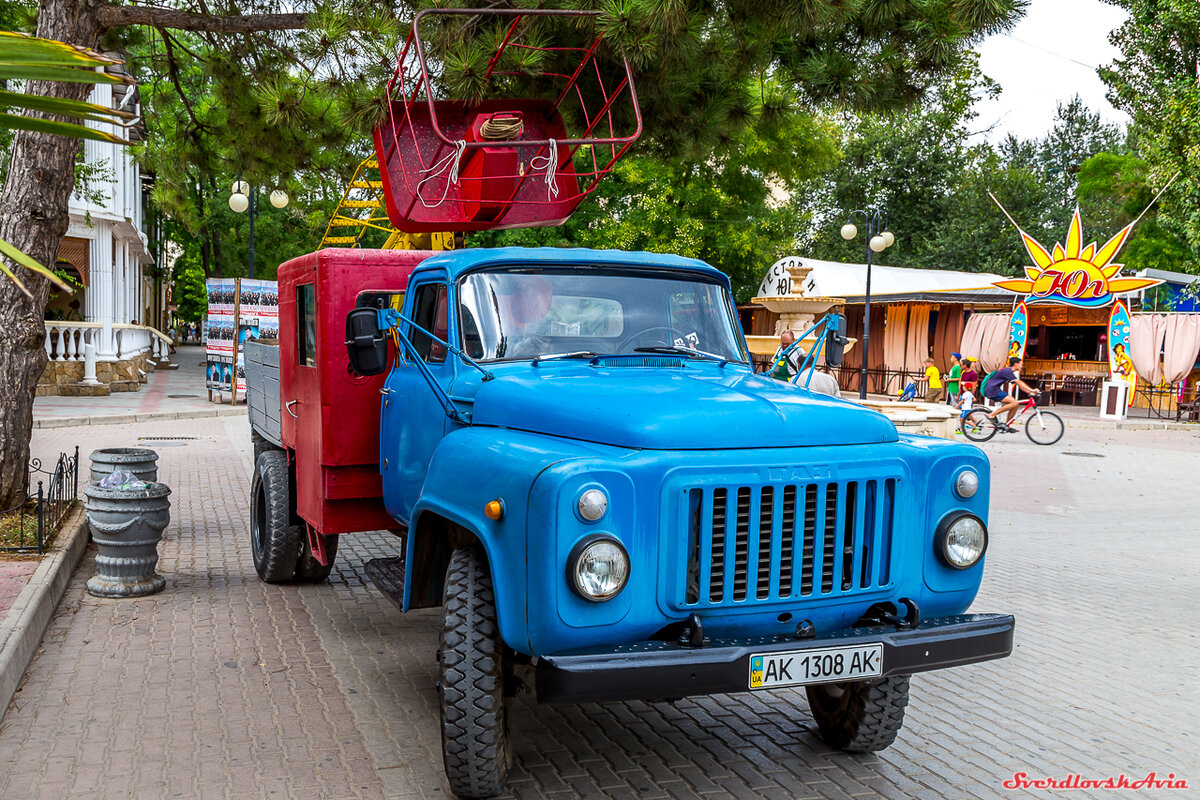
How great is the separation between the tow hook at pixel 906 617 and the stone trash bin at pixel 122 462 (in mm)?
5674

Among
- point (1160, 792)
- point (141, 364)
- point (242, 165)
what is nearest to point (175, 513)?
point (242, 165)

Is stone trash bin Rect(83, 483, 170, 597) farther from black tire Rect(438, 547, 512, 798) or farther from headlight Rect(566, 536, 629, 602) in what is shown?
headlight Rect(566, 536, 629, 602)

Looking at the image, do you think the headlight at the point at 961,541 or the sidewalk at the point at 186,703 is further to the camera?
the sidewalk at the point at 186,703

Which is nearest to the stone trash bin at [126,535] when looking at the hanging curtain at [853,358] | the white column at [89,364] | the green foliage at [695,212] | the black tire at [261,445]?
the black tire at [261,445]

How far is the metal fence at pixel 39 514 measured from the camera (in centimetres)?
753

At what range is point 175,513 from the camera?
10.6 meters

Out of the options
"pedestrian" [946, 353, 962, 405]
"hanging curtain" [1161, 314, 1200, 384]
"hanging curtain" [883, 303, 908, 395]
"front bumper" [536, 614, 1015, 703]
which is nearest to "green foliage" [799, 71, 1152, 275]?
"hanging curtain" [883, 303, 908, 395]

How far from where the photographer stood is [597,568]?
352 cm

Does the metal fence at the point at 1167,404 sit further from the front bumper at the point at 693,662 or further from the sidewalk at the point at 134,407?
the front bumper at the point at 693,662

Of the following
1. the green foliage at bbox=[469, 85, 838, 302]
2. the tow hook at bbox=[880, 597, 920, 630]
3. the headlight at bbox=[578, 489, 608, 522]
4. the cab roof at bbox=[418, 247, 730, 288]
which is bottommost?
the tow hook at bbox=[880, 597, 920, 630]

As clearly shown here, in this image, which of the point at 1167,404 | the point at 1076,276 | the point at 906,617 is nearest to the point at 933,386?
the point at 1076,276

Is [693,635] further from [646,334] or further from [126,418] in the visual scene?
[126,418]

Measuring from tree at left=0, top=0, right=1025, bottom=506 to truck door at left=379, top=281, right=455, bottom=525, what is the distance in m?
3.00

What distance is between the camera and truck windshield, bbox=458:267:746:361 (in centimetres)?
491
